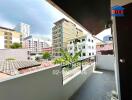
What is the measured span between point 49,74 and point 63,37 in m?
36.9

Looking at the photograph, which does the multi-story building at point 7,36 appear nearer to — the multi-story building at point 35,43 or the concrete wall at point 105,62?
the multi-story building at point 35,43

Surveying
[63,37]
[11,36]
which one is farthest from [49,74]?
[11,36]

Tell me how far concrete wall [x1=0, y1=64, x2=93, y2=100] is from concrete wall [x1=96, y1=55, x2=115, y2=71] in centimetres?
567

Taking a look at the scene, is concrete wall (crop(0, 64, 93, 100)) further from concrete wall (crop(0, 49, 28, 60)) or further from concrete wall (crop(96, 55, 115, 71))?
concrete wall (crop(0, 49, 28, 60))

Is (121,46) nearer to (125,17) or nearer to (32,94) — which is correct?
(125,17)

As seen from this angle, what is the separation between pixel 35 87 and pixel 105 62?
7.42m

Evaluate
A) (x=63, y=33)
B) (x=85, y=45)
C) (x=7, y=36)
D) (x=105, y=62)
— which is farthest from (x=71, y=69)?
(x=7, y=36)

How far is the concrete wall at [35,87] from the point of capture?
1551mm

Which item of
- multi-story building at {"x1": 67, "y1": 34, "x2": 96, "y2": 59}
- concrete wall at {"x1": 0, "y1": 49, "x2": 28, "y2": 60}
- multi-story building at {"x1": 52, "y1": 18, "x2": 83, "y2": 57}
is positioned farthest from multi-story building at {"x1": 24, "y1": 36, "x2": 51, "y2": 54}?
concrete wall at {"x1": 0, "y1": 49, "x2": 28, "y2": 60}

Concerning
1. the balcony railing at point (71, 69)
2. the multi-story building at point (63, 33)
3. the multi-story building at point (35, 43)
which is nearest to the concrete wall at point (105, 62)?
the balcony railing at point (71, 69)

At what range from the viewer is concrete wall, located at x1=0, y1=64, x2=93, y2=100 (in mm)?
1551

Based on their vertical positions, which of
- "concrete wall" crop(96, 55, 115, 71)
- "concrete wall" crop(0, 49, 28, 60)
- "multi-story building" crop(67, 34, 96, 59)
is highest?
"multi-story building" crop(67, 34, 96, 59)

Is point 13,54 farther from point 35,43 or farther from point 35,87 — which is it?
point 35,43

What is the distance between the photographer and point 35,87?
207cm
